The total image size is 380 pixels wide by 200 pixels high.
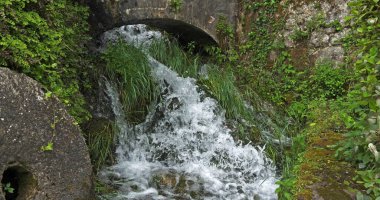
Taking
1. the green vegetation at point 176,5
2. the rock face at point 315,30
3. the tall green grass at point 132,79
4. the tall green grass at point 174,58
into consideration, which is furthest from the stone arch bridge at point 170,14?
the rock face at point 315,30

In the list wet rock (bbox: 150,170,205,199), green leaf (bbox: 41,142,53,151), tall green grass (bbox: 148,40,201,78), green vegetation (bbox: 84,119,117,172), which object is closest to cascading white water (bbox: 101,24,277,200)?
wet rock (bbox: 150,170,205,199)

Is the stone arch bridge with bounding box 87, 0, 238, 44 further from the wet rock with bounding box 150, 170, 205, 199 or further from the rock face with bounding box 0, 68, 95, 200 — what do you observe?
the rock face with bounding box 0, 68, 95, 200

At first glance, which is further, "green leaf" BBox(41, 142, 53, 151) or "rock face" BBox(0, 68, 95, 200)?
"green leaf" BBox(41, 142, 53, 151)

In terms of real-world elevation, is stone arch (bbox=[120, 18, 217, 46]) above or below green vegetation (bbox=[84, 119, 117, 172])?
above

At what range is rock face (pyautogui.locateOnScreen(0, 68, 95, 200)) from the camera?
2668 mm

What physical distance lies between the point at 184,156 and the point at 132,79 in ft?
4.53

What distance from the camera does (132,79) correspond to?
5.49 meters

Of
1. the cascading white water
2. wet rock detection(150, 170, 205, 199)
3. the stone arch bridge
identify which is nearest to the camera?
wet rock detection(150, 170, 205, 199)

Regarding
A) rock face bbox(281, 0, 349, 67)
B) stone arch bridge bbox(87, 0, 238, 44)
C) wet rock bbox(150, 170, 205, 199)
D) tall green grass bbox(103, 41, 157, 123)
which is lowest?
wet rock bbox(150, 170, 205, 199)

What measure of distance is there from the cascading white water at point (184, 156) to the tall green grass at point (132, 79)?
13 cm

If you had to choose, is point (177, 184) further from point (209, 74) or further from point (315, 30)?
point (315, 30)

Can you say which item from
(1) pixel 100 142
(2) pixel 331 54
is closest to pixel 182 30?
(2) pixel 331 54

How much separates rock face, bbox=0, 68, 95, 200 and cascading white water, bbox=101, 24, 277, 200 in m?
1.07

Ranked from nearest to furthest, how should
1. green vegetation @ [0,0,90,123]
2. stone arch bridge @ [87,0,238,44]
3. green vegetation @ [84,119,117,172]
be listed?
green vegetation @ [0,0,90,123] → green vegetation @ [84,119,117,172] → stone arch bridge @ [87,0,238,44]
